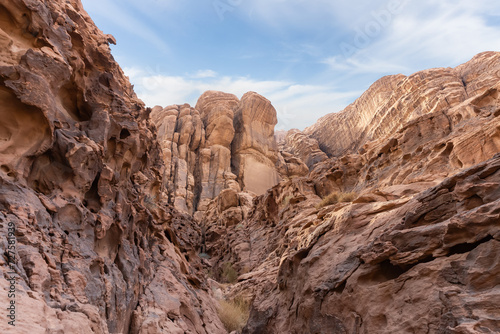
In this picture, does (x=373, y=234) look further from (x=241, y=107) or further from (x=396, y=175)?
(x=241, y=107)

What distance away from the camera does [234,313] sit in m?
15.3

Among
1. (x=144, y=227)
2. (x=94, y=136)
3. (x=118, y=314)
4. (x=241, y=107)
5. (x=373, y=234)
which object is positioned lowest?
(x=118, y=314)

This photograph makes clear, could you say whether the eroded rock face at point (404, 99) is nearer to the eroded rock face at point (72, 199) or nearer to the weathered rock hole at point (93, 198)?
the eroded rock face at point (72, 199)

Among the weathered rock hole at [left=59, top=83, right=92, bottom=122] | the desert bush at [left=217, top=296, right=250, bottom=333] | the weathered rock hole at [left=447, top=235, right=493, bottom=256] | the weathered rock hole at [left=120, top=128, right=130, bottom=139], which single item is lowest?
the desert bush at [left=217, top=296, right=250, bottom=333]

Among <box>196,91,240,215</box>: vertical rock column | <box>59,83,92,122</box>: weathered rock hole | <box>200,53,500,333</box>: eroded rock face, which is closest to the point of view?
<box>200,53,500,333</box>: eroded rock face

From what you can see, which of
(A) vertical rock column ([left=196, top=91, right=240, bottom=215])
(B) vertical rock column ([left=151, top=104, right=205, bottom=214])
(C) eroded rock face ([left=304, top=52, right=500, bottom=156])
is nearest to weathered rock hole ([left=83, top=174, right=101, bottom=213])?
(C) eroded rock face ([left=304, top=52, right=500, bottom=156])

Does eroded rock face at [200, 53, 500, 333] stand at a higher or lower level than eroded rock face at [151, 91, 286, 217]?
lower

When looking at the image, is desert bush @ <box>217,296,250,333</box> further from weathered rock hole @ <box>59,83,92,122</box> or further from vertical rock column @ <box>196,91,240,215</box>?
vertical rock column @ <box>196,91,240,215</box>

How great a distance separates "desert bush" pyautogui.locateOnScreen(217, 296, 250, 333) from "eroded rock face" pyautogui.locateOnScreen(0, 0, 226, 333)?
1.10 metres

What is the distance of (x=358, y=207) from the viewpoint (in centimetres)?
1177

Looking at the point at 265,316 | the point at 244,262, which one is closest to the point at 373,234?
the point at 265,316

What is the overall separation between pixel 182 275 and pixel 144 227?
2.78m

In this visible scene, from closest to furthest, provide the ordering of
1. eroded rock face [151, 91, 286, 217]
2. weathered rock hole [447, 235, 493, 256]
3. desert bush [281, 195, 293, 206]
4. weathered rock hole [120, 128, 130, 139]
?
weathered rock hole [447, 235, 493, 256]
weathered rock hole [120, 128, 130, 139]
desert bush [281, 195, 293, 206]
eroded rock face [151, 91, 286, 217]

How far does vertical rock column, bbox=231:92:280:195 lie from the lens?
53.8 meters
